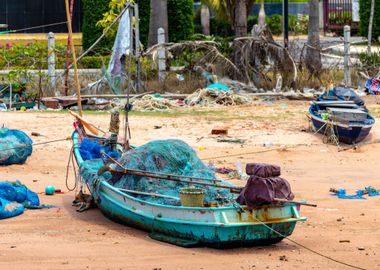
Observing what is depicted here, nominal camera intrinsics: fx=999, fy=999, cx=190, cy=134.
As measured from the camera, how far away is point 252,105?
2256cm

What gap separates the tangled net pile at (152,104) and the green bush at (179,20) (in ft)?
37.7

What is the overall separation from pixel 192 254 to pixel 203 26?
31671mm

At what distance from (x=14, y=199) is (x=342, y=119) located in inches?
317

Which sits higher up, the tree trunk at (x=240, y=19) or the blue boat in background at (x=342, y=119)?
the tree trunk at (x=240, y=19)

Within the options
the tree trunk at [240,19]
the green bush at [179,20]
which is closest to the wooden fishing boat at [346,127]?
the tree trunk at [240,19]

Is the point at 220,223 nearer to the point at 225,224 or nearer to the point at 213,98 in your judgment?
the point at 225,224

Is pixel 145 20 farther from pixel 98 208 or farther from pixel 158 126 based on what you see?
pixel 98 208

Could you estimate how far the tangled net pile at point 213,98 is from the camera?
22.5 metres

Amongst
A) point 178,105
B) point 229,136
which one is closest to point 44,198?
point 229,136

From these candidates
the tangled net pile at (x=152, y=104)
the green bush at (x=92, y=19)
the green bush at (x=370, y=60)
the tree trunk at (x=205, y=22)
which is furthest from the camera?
the tree trunk at (x=205, y=22)

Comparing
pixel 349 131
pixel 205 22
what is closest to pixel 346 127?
pixel 349 131

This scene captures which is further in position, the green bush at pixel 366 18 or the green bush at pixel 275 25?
the green bush at pixel 275 25

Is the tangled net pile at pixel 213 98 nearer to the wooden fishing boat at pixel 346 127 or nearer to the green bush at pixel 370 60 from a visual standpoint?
the wooden fishing boat at pixel 346 127

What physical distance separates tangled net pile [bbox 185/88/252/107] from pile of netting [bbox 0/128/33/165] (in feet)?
23.2
